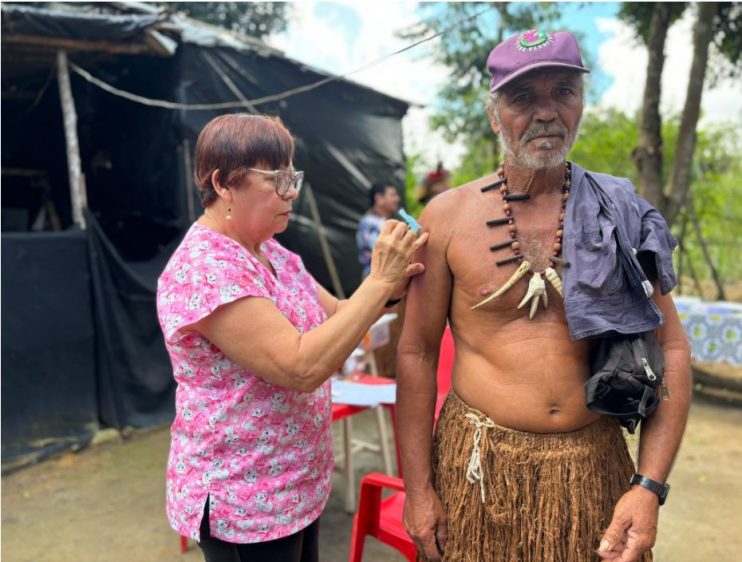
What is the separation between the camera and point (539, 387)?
1.52m

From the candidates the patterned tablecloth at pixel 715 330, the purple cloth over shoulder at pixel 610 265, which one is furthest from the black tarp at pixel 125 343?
the patterned tablecloth at pixel 715 330

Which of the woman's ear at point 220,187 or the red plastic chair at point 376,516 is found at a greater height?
the woman's ear at point 220,187

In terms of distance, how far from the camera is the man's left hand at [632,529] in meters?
1.44

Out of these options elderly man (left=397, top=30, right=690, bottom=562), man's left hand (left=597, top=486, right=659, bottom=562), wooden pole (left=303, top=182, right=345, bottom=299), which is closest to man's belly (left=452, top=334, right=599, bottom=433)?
elderly man (left=397, top=30, right=690, bottom=562)

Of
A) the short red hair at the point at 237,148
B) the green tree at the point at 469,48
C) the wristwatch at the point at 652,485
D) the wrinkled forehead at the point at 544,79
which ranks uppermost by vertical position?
the green tree at the point at 469,48

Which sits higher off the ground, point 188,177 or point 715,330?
point 188,177

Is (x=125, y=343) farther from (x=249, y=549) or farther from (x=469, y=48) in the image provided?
(x=469, y=48)

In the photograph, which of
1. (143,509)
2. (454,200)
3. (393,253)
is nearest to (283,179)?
(393,253)

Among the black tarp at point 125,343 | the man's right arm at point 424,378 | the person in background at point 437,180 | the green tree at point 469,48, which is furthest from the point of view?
the green tree at point 469,48

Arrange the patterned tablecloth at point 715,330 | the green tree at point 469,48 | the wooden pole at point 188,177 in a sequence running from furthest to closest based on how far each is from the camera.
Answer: the green tree at point 469,48
the wooden pole at point 188,177
the patterned tablecloth at point 715,330

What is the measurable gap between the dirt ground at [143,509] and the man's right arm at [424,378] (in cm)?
165

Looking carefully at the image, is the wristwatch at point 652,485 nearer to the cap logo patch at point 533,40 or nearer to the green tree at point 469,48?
the cap logo patch at point 533,40

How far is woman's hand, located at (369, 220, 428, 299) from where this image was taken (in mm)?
1486

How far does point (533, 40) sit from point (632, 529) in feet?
3.95
